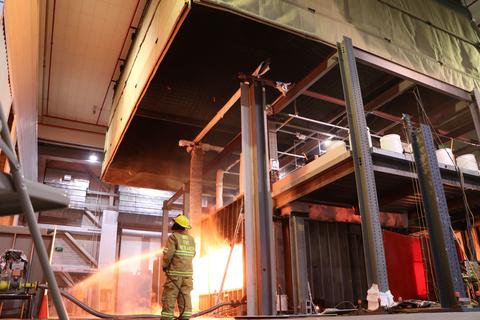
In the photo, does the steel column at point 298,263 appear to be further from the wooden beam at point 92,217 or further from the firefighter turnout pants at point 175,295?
the wooden beam at point 92,217

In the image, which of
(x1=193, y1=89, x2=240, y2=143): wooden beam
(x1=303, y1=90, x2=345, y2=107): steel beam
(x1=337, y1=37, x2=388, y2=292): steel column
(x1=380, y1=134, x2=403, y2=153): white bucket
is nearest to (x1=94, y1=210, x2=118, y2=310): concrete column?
(x1=193, y1=89, x2=240, y2=143): wooden beam

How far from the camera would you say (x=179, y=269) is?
6.24 meters

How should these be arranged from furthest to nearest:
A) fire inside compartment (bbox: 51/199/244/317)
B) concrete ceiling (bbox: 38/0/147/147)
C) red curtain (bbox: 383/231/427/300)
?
concrete ceiling (bbox: 38/0/147/147), fire inside compartment (bbox: 51/199/244/317), red curtain (bbox: 383/231/427/300)

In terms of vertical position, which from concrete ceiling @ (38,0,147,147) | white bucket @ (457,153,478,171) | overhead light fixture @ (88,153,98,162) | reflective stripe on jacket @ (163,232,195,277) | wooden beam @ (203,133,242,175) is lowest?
reflective stripe on jacket @ (163,232,195,277)

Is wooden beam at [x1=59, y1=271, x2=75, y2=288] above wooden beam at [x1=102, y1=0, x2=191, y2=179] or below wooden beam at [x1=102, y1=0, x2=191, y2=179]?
below

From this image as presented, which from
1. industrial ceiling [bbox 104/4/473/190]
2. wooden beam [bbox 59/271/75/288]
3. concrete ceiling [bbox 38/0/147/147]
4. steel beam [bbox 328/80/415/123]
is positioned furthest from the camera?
wooden beam [bbox 59/271/75/288]

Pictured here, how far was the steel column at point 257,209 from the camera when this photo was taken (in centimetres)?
669

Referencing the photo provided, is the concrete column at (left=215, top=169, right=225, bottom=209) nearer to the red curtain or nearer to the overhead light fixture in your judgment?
the red curtain

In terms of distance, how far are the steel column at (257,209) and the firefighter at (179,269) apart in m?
1.09

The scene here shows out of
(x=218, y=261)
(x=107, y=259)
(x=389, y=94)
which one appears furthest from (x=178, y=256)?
(x=107, y=259)

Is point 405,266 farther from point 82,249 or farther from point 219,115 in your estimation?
point 82,249

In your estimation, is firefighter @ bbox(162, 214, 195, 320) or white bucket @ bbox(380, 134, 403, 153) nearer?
firefighter @ bbox(162, 214, 195, 320)

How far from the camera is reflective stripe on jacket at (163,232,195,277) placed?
624 cm

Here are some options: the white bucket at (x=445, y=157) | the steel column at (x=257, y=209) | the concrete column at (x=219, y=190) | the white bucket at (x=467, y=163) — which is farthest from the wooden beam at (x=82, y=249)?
the white bucket at (x=467, y=163)
